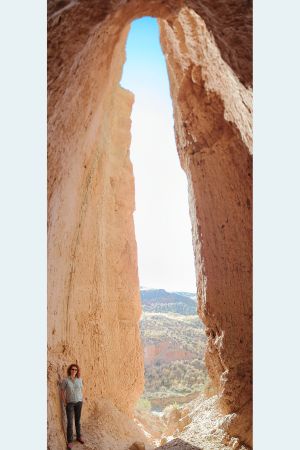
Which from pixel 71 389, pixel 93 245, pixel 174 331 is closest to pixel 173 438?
pixel 71 389

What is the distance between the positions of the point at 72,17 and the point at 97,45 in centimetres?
129

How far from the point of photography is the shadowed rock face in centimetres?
450

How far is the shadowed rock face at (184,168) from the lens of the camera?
4500 mm

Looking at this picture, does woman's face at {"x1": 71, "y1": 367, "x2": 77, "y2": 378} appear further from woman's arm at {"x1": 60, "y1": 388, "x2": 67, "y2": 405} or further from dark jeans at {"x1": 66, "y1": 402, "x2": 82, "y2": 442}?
dark jeans at {"x1": 66, "y1": 402, "x2": 82, "y2": 442}

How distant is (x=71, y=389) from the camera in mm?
5727

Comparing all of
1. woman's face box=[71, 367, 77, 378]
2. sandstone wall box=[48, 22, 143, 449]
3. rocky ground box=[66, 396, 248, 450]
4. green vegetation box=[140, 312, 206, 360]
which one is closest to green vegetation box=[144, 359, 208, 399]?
green vegetation box=[140, 312, 206, 360]

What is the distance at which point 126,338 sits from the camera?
9422 mm

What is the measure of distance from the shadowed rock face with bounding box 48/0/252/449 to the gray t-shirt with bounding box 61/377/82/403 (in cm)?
14

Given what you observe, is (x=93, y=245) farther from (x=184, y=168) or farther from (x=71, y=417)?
(x=71, y=417)

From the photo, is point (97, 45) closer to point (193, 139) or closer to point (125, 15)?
point (125, 15)

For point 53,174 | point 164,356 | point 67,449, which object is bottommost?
point 164,356

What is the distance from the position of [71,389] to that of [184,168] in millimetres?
3548

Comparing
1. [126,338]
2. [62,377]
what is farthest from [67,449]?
[126,338]

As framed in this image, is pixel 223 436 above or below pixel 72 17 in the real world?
below
